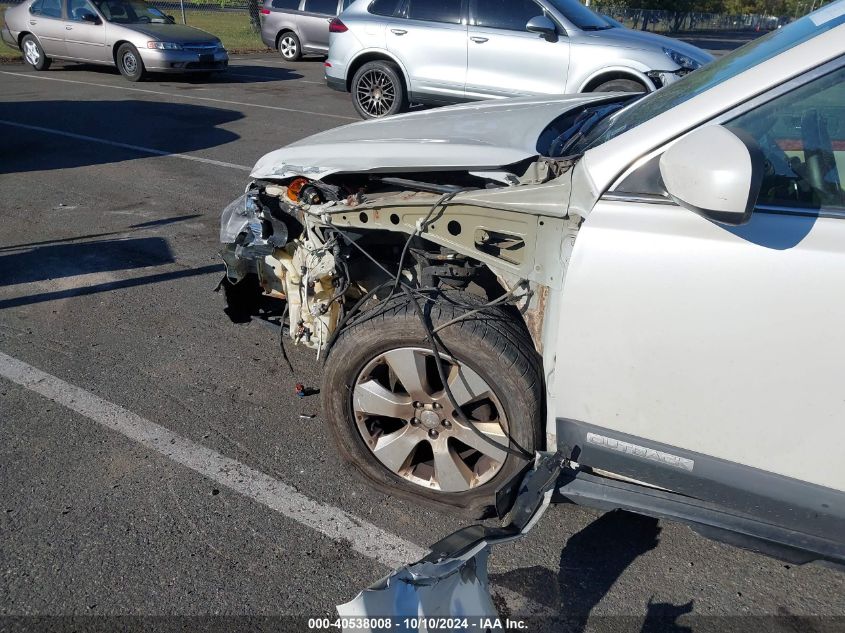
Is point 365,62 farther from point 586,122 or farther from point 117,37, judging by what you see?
point 586,122

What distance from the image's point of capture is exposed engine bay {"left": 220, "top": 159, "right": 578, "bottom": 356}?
2326 millimetres

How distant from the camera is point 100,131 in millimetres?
9188

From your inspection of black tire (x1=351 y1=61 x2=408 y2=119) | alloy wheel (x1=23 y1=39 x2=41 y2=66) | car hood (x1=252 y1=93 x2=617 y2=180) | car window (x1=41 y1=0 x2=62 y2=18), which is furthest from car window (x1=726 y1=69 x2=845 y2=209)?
alloy wheel (x1=23 y1=39 x2=41 y2=66)

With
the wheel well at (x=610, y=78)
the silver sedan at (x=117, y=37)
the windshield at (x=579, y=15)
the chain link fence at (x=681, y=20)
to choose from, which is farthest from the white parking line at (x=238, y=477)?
the chain link fence at (x=681, y=20)

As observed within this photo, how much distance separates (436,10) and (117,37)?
7.31 meters

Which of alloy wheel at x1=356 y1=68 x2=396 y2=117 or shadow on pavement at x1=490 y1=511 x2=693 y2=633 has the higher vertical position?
alloy wheel at x1=356 y1=68 x2=396 y2=117

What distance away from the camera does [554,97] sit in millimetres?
3789

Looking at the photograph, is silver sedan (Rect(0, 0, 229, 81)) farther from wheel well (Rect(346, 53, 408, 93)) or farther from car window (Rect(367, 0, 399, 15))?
car window (Rect(367, 0, 399, 15))

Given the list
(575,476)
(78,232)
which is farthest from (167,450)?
(78,232)

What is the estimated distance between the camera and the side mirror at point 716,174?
5.80ft

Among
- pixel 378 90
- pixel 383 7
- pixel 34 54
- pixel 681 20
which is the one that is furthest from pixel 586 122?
pixel 681 20

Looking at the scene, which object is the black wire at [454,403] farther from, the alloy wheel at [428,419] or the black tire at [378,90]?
the black tire at [378,90]

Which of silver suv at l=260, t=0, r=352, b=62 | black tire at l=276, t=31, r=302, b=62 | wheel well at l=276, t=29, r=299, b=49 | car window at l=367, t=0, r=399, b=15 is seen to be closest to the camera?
car window at l=367, t=0, r=399, b=15

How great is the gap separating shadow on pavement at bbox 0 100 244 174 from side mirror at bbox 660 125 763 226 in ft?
21.1
